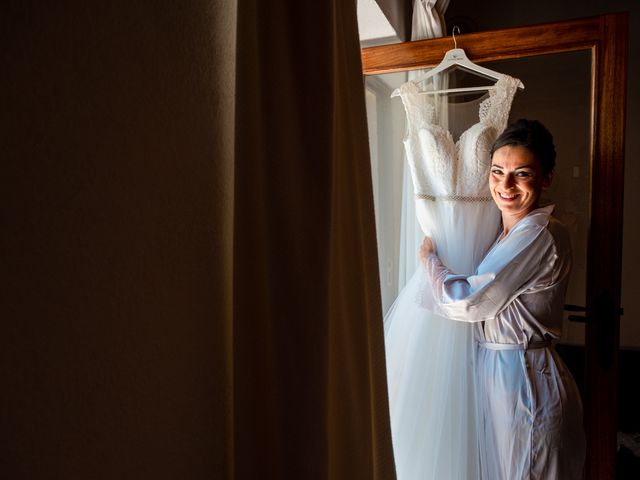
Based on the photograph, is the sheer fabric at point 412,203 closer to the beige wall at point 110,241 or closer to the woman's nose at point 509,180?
the woman's nose at point 509,180

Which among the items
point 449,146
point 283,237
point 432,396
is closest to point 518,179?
point 449,146

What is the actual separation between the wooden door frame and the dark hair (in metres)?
0.12

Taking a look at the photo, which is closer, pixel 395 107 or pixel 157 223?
pixel 157 223

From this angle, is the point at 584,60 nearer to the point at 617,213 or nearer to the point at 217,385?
the point at 617,213

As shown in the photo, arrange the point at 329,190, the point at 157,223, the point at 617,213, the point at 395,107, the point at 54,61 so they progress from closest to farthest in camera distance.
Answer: the point at 54,61 → the point at 157,223 → the point at 329,190 → the point at 617,213 → the point at 395,107

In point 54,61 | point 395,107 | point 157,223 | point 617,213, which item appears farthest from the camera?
point 395,107

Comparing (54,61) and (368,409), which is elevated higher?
(54,61)

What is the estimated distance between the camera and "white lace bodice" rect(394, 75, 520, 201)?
1.28 meters

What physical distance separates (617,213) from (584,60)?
1.50 feet

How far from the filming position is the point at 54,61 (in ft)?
1.11

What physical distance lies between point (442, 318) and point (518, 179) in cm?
48

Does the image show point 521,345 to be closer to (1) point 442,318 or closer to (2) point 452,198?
(1) point 442,318

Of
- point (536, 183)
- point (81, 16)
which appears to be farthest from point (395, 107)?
point (81, 16)

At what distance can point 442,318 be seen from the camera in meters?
1.34
